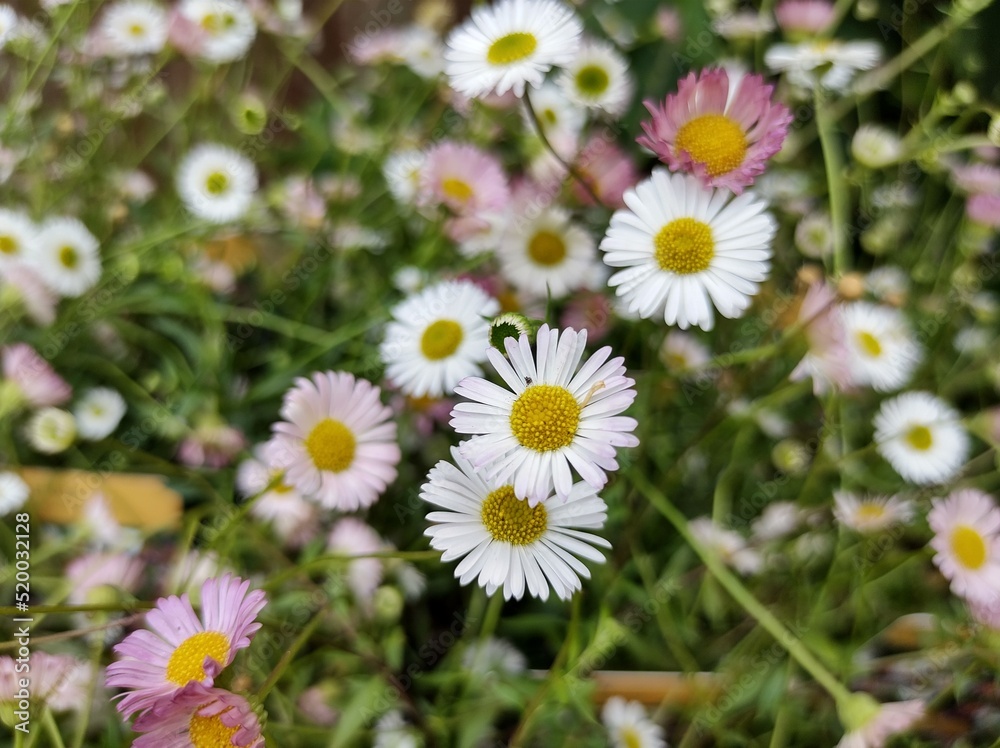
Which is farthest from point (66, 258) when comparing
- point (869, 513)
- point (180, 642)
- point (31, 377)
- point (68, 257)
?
point (869, 513)

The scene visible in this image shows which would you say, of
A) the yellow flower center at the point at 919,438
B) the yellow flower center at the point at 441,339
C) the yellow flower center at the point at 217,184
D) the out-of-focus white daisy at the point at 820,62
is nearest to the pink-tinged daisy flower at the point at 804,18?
the out-of-focus white daisy at the point at 820,62

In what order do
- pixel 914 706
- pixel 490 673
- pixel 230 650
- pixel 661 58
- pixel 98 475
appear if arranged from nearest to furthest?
pixel 230 650 → pixel 914 706 → pixel 490 673 → pixel 98 475 → pixel 661 58

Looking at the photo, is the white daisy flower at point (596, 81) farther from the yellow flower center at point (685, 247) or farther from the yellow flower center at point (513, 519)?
the yellow flower center at point (513, 519)

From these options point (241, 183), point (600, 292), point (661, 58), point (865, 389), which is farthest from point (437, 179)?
point (865, 389)

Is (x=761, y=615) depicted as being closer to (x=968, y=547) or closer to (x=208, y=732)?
(x=968, y=547)


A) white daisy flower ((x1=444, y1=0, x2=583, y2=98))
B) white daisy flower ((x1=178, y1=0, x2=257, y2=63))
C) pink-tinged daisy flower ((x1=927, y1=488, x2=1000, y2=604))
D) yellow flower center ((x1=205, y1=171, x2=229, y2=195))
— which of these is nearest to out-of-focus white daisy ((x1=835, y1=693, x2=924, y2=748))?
pink-tinged daisy flower ((x1=927, y1=488, x2=1000, y2=604))

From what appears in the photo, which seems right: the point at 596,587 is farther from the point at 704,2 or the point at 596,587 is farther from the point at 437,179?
the point at 704,2

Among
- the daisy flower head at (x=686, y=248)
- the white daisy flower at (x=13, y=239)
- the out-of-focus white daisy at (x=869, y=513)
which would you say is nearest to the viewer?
the daisy flower head at (x=686, y=248)

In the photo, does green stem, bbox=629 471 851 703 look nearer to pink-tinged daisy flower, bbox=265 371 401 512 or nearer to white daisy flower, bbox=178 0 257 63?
pink-tinged daisy flower, bbox=265 371 401 512
